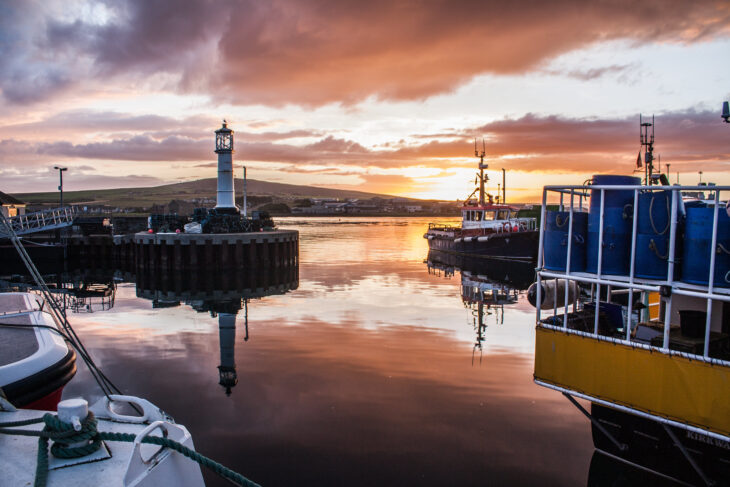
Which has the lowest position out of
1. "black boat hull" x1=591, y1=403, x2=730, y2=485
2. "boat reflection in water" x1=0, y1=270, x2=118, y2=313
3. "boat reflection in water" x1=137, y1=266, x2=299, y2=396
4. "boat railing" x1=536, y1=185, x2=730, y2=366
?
"boat reflection in water" x1=0, y1=270, x2=118, y2=313

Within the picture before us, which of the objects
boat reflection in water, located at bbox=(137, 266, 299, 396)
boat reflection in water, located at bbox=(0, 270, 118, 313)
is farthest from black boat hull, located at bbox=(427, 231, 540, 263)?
boat reflection in water, located at bbox=(0, 270, 118, 313)

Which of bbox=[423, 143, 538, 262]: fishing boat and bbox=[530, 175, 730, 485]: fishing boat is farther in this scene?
bbox=[423, 143, 538, 262]: fishing boat

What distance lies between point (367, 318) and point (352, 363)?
5.80 meters

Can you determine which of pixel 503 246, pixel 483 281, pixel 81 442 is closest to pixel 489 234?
pixel 503 246

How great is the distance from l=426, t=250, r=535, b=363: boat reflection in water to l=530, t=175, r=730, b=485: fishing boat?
6.06 metres

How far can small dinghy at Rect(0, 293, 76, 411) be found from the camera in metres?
5.65

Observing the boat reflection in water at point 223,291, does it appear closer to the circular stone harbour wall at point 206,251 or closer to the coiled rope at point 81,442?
the circular stone harbour wall at point 206,251

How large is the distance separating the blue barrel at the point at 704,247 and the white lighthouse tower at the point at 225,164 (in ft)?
126

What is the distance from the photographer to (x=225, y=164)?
139ft

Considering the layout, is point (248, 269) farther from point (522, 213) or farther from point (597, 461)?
point (522, 213)

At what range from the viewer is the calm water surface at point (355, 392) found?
25.7ft

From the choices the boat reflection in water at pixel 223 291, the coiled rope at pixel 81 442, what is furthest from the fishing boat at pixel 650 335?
the boat reflection in water at pixel 223 291

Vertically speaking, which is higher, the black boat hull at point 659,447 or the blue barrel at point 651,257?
the blue barrel at point 651,257

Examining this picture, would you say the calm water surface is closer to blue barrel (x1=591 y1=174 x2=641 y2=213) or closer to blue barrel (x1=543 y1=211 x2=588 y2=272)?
blue barrel (x1=543 y1=211 x2=588 y2=272)
